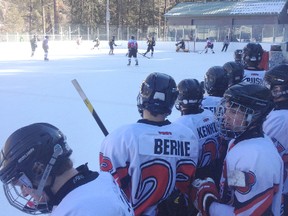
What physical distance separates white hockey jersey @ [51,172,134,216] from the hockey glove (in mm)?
647

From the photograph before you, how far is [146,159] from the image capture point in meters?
1.76

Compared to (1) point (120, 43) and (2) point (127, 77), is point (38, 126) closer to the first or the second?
(2) point (127, 77)

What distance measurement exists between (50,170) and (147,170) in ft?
2.24

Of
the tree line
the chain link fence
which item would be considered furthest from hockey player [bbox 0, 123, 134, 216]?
the tree line

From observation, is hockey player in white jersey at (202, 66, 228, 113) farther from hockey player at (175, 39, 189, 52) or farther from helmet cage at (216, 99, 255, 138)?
hockey player at (175, 39, 189, 52)

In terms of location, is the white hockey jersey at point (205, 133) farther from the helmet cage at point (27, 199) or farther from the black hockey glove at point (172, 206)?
the helmet cage at point (27, 199)

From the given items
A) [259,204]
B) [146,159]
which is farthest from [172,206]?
[259,204]

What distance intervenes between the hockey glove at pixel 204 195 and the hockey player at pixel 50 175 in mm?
624

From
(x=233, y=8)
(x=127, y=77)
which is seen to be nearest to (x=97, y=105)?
(x=127, y=77)

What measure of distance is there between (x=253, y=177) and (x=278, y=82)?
44.5 inches

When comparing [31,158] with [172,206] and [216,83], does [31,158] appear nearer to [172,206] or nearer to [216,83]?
[172,206]

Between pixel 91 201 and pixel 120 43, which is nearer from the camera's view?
pixel 91 201

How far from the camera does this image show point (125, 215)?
3.84 feet

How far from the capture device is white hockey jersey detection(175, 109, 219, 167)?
7.34 ft
